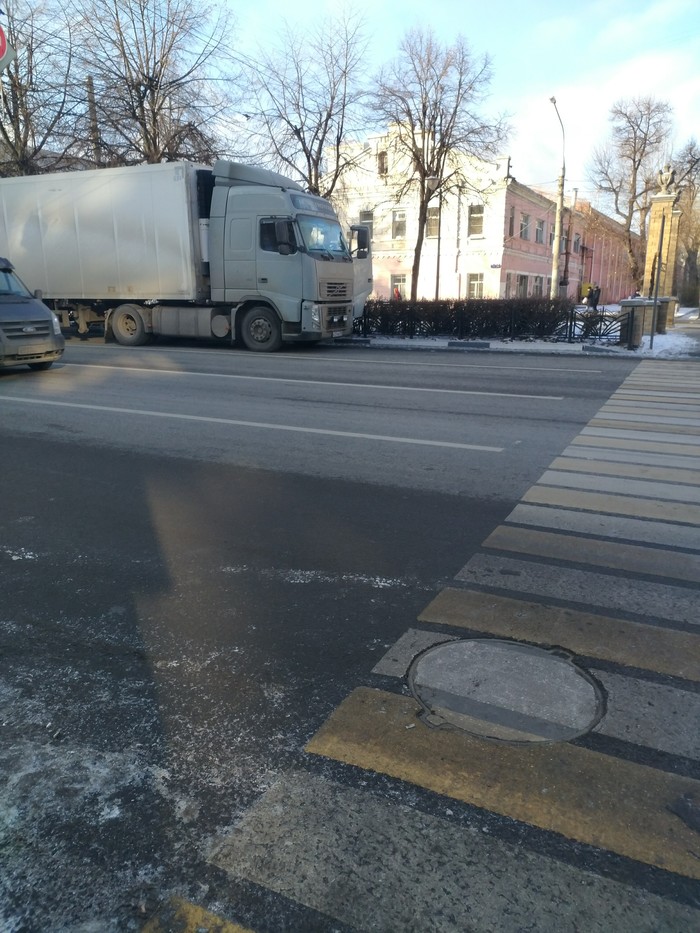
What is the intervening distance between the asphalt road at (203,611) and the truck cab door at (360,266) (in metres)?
10.8

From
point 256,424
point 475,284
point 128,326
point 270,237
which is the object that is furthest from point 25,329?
point 475,284

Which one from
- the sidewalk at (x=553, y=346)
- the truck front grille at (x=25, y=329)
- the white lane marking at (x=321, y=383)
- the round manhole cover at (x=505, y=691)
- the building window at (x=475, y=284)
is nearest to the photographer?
the round manhole cover at (x=505, y=691)

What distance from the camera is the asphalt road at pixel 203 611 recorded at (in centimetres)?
214

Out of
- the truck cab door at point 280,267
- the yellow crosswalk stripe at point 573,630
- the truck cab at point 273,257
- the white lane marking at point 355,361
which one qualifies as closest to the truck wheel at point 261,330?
the truck cab at point 273,257

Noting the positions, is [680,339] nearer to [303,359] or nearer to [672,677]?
[303,359]

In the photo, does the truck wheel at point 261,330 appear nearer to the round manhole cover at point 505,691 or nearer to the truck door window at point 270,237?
the truck door window at point 270,237

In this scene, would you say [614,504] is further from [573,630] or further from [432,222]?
[432,222]

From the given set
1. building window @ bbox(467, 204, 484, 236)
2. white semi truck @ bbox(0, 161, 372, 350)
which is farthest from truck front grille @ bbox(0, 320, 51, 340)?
building window @ bbox(467, 204, 484, 236)

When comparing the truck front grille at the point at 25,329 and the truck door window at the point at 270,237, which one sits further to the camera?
the truck door window at the point at 270,237

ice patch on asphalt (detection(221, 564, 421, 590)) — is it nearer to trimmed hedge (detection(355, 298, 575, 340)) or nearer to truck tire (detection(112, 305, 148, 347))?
truck tire (detection(112, 305, 148, 347))

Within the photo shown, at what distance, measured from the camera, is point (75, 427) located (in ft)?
27.6

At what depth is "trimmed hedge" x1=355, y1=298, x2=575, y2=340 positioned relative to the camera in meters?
20.8

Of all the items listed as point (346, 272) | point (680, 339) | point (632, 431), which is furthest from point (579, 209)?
point (632, 431)

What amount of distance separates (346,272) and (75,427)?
11.0 m
